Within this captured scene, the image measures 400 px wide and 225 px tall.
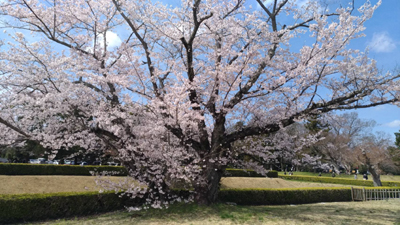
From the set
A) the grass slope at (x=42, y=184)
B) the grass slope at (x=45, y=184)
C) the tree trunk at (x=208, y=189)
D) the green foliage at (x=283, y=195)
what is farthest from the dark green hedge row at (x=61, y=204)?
the grass slope at (x=42, y=184)

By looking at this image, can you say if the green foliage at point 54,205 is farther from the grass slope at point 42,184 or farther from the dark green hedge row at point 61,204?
the grass slope at point 42,184

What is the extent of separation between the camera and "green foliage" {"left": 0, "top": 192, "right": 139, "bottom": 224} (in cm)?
795

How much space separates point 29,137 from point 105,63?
11.5ft

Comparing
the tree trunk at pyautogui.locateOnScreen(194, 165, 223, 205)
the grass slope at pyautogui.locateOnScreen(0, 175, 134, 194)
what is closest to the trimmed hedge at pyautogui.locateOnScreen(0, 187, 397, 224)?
the tree trunk at pyautogui.locateOnScreen(194, 165, 223, 205)

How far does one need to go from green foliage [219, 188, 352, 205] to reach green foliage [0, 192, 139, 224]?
447cm

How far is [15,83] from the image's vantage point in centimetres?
892

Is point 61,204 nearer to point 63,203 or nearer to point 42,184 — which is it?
point 63,203

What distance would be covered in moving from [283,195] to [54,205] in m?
10.0

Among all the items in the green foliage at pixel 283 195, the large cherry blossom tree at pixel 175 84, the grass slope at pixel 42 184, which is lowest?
the grass slope at pixel 42 184

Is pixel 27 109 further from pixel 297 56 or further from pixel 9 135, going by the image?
pixel 297 56

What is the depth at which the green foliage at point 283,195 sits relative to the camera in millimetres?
11609

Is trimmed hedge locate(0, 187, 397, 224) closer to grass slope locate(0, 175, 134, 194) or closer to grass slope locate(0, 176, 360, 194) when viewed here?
grass slope locate(0, 176, 360, 194)

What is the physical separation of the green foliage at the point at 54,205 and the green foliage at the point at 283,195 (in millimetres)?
4472

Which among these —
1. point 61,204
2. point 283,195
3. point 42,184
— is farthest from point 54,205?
point 283,195
